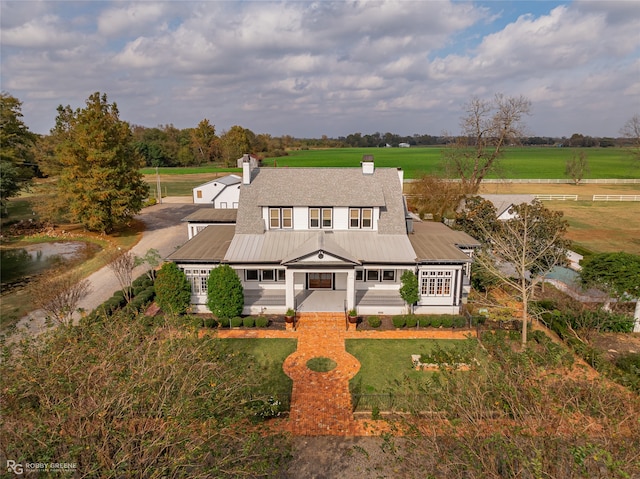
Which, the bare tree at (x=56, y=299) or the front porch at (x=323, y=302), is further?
the front porch at (x=323, y=302)

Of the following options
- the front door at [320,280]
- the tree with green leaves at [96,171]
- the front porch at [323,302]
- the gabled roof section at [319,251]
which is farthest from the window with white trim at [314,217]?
the tree with green leaves at [96,171]

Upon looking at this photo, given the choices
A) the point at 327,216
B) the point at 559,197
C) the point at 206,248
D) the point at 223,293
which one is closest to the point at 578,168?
the point at 559,197

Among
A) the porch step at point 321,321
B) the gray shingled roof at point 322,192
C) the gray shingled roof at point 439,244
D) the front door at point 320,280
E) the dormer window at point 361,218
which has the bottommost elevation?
the porch step at point 321,321

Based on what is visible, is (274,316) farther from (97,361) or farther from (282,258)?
(97,361)

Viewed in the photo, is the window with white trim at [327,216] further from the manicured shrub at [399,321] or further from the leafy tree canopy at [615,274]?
the leafy tree canopy at [615,274]

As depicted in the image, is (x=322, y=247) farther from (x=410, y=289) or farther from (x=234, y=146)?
(x=234, y=146)

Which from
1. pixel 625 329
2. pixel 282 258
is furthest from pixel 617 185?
pixel 282 258
